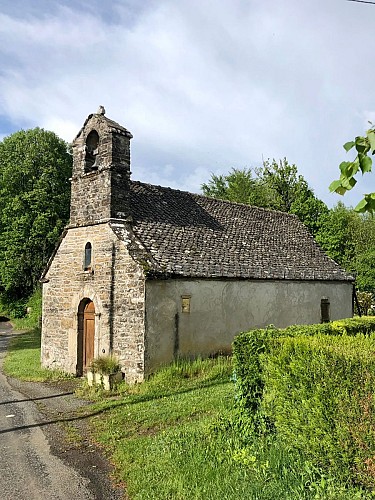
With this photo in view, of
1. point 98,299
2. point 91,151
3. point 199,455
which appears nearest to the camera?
point 199,455

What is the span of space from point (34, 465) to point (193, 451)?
2753mm

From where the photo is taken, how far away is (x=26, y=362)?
18.1m

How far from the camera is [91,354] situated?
15.0 metres

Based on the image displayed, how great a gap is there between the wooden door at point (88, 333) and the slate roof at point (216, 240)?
2.98 metres

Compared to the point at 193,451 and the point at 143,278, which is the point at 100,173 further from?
the point at 193,451

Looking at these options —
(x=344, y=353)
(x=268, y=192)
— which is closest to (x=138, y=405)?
(x=344, y=353)

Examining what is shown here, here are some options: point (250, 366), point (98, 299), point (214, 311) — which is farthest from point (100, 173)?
point (250, 366)

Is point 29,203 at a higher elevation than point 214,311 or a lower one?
higher

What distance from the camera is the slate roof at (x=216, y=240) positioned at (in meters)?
14.9

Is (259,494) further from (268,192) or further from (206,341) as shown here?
(268,192)

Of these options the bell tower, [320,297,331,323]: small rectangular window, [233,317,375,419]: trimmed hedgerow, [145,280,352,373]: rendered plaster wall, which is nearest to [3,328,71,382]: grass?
[145,280,352,373]: rendered plaster wall

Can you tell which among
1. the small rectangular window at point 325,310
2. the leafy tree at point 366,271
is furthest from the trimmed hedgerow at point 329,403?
the leafy tree at point 366,271

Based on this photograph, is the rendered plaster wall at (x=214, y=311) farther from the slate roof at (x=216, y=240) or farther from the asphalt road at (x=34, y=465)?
the asphalt road at (x=34, y=465)

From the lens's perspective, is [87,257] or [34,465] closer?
[34,465]
